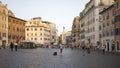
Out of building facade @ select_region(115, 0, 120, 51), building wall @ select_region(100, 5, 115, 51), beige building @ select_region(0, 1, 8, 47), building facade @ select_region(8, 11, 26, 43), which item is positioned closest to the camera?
building facade @ select_region(115, 0, 120, 51)

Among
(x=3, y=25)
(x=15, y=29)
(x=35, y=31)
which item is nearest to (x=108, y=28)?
(x=3, y=25)

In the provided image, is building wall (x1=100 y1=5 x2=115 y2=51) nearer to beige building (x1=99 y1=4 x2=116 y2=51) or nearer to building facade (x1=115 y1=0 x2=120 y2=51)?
beige building (x1=99 y1=4 x2=116 y2=51)

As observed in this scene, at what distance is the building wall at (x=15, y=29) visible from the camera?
101625 mm

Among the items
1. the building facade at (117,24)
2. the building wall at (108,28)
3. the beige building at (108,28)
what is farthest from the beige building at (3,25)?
the building facade at (117,24)

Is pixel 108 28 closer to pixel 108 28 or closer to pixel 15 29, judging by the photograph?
pixel 108 28

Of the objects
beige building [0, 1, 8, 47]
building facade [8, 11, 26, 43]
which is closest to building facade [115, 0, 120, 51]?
beige building [0, 1, 8, 47]

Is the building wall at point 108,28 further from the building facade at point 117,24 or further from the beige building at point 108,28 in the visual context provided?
the building facade at point 117,24

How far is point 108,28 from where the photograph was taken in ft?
240

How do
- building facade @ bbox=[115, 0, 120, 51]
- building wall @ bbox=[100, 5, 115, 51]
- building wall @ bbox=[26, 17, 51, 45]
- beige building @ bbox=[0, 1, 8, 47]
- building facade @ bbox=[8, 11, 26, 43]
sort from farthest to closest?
building wall @ bbox=[26, 17, 51, 45] → building facade @ bbox=[8, 11, 26, 43] → beige building @ bbox=[0, 1, 8, 47] → building wall @ bbox=[100, 5, 115, 51] → building facade @ bbox=[115, 0, 120, 51]

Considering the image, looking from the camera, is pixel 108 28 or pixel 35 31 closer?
pixel 108 28

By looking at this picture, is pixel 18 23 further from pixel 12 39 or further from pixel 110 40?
pixel 110 40

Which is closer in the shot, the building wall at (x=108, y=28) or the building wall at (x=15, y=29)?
the building wall at (x=108, y=28)

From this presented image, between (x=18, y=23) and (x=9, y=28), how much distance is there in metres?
10.2

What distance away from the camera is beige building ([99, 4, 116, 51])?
6906 centimetres
